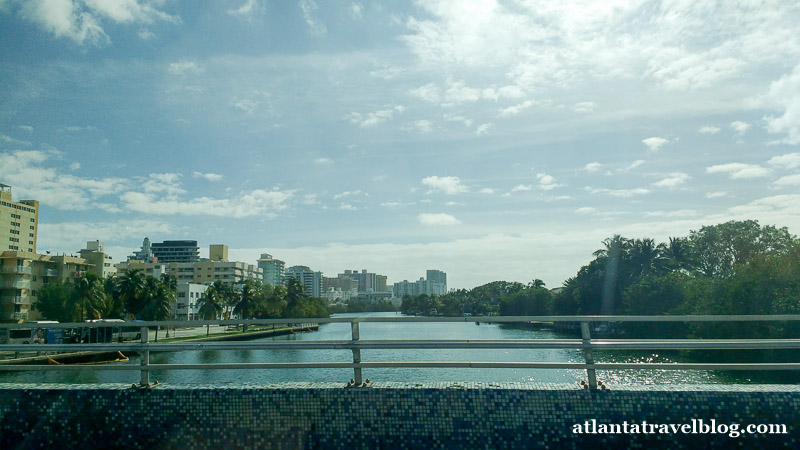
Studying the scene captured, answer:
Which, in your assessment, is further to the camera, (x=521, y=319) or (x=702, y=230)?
(x=702, y=230)

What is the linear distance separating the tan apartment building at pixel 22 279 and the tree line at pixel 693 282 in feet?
230

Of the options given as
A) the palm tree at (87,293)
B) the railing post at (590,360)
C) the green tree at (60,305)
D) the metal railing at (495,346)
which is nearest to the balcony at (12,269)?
the green tree at (60,305)

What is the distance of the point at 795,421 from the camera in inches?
149

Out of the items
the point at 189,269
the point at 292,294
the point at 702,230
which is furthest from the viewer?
the point at 189,269

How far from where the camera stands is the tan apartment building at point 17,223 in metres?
86.5

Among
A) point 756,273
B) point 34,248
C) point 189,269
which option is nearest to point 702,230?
point 756,273

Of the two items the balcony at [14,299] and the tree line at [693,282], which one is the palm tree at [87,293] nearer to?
the balcony at [14,299]

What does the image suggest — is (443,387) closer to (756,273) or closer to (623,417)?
(623,417)

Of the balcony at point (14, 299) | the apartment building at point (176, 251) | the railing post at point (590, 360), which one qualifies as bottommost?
the railing post at point (590, 360)

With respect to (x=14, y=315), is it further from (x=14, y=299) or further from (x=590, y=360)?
(x=590, y=360)

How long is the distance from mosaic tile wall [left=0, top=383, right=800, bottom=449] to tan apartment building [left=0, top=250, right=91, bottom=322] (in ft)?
230

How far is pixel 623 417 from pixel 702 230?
7694 centimetres

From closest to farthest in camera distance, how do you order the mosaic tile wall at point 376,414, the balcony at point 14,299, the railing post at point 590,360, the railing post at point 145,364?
the mosaic tile wall at point 376,414 → the railing post at point 590,360 → the railing post at point 145,364 → the balcony at point 14,299

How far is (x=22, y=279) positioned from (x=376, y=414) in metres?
79.0
